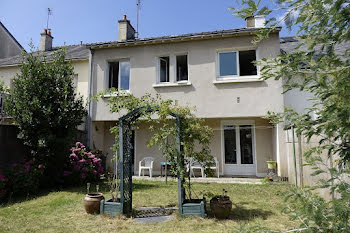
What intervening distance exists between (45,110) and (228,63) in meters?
8.25

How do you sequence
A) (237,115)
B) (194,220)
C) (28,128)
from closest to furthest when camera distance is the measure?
(194,220)
(28,128)
(237,115)

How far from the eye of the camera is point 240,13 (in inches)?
85.0

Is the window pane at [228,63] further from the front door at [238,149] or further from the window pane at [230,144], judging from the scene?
the window pane at [230,144]

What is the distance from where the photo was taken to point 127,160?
6828 millimetres

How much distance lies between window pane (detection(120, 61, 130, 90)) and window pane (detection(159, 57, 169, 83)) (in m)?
1.77

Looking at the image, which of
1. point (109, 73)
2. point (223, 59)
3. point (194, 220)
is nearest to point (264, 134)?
point (223, 59)

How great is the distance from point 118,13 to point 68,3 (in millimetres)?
4852

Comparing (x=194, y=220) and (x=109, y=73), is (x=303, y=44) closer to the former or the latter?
(x=194, y=220)

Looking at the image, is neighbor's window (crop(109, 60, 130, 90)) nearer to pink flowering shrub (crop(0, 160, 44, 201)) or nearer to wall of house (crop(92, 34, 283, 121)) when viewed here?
wall of house (crop(92, 34, 283, 121))

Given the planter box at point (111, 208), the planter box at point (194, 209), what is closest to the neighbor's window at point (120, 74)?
the planter box at point (111, 208)

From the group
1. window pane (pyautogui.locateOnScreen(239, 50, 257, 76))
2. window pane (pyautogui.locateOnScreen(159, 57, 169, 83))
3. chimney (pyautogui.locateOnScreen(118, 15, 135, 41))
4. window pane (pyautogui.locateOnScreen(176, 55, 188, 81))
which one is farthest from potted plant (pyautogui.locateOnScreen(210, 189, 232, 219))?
chimney (pyautogui.locateOnScreen(118, 15, 135, 41))

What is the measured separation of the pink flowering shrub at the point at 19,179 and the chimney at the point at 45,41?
477 inches

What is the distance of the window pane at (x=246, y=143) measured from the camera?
41.2ft

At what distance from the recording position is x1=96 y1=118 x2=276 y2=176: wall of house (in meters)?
12.2
